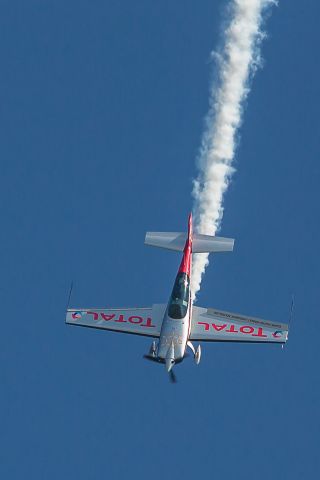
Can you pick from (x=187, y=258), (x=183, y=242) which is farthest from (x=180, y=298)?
(x=183, y=242)

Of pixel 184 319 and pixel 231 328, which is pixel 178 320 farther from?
pixel 231 328

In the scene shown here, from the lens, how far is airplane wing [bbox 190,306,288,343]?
391 feet

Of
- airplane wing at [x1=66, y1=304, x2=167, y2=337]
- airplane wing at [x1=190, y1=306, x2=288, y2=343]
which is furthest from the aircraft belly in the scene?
airplane wing at [x1=66, y1=304, x2=167, y2=337]

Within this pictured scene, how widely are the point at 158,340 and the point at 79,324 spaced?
5.77 meters

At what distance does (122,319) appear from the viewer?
121 meters

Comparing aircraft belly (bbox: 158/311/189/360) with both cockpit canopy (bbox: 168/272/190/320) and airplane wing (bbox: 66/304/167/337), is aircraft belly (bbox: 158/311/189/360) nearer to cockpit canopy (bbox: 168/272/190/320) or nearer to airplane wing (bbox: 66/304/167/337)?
cockpit canopy (bbox: 168/272/190/320)

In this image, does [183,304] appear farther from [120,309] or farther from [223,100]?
[223,100]

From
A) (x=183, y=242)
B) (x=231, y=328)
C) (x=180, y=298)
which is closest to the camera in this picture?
(x=180, y=298)

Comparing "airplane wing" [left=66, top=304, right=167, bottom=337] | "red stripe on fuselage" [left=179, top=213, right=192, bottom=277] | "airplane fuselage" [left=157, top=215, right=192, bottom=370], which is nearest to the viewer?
"airplane fuselage" [left=157, top=215, right=192, bottom=370]

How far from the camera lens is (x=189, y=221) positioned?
125 meters

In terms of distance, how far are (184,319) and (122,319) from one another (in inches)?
189

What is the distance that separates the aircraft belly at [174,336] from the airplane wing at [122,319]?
169 cm

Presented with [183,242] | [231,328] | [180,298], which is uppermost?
[183,242]

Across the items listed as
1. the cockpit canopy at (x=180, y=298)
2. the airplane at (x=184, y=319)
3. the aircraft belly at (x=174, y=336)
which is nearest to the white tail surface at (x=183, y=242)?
the airplane at (x=184, y=319)
